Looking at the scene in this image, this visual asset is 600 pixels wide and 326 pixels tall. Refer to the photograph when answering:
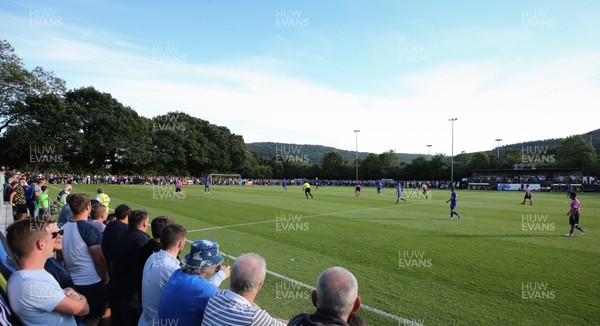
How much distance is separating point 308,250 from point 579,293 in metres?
6.45

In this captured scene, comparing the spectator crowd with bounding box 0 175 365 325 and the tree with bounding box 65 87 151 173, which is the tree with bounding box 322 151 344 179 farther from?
the spectator crowd with bounding box 0 175 365 325

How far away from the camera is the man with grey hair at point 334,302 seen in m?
2.32

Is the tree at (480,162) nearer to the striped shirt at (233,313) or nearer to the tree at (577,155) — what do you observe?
the tree at (577,155)

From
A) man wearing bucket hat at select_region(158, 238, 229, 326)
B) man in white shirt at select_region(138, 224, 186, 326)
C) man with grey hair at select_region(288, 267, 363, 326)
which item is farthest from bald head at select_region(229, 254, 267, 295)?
man in white shirt at select_region(138, 224, 186, 326)

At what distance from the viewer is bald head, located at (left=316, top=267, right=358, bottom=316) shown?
7.67ft

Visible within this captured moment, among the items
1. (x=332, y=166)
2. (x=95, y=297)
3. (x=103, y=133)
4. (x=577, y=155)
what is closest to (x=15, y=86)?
(x=103, y=133)

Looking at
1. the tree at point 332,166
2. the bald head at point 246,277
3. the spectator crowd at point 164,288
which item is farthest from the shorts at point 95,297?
the tree at point 332,166

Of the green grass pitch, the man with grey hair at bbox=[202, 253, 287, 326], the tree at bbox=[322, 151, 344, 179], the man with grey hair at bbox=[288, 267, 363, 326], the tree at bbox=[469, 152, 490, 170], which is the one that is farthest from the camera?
the tree at bbox=[322, 151, 344, 179]

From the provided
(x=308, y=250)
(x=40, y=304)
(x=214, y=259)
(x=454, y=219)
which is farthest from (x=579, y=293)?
(x=454, y=219)

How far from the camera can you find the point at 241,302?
2607mm

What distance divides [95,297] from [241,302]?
3338 millimetres

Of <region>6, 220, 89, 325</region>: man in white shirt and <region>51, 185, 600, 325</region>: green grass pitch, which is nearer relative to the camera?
<region>6, 220, 89, 325</region>: man in white shirt

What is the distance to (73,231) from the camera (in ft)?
15.7

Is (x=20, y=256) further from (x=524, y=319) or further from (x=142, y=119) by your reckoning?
(x=142, y=119)
